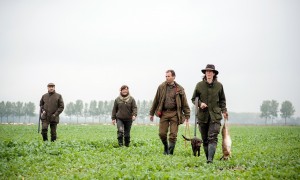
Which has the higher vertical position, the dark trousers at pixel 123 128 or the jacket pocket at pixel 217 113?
the jacket pocket at pixel 217 113

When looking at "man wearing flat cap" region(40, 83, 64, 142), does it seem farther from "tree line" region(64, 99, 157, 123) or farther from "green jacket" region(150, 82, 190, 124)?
"tree line" region(64, 99, 157, 123)

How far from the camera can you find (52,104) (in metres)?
14.1

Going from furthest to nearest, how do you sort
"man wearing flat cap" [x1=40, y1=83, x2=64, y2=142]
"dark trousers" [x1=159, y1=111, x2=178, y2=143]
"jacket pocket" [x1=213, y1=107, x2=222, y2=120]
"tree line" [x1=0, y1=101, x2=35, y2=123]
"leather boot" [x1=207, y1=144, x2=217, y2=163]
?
"tree line" [x1=0, y1=101, x2=35, y2=123] → "man wearing flat cap" [x1=40, y1=83, x2=64, y2=142] → "dark trousers" [x1=159, y1=111, x2=178, y2=143] → "jacket pocket" [x1=213, y1=107, x2=222, y2=120] → "leather boot" [x1=207, y1=144, x2=217, y2=163]

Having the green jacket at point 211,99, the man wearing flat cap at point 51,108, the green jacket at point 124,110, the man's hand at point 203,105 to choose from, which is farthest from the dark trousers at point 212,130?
the man wearing flat cap at point 51,108

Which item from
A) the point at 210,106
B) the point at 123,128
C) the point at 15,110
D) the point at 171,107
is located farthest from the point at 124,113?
the point at 15,110

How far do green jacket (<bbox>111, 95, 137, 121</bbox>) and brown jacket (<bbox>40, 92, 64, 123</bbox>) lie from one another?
2466mm

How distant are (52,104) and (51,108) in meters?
0.18

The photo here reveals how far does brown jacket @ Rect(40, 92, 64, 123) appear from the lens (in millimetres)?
13980

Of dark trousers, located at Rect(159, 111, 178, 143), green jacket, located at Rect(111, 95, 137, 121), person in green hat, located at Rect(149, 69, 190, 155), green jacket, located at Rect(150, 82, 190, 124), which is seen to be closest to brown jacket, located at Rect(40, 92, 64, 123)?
green jacket, located at Rect(111, 95, 137, 121)

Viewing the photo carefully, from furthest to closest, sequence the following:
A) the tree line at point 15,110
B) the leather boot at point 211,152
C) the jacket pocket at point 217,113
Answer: the tree line at point 15,110
the jacket pocket at point 217,113
the leather boot at point 211,152

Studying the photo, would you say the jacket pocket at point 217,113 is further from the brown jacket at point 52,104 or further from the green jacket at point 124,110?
the brown jacket at point 52,104

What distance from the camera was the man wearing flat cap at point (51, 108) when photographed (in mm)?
13906

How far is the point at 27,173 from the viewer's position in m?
7.74

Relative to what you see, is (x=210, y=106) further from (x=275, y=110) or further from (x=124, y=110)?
(x=275, y=110)
